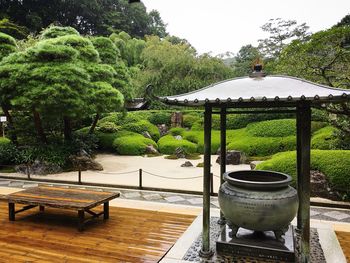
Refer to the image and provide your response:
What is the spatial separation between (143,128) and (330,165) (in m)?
13.2

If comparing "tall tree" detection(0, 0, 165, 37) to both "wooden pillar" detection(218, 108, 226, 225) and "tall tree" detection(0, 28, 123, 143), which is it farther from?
"wooden pillar" detection(218, 108, 226, 225)

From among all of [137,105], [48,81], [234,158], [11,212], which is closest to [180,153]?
[234,158]

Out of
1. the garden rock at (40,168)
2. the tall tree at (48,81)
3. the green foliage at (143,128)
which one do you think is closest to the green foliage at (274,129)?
the green foliage at (143,128)

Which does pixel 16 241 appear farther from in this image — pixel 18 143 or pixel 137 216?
pixel 18 143

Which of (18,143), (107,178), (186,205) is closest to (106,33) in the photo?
(18,143)

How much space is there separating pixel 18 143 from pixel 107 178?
5986 mm

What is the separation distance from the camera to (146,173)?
1168 cm

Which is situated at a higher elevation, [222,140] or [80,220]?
[222,140]

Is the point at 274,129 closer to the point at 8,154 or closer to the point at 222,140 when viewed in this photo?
the point at 222,140

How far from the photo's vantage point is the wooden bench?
5292 mm

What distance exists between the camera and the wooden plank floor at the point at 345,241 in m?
4.57

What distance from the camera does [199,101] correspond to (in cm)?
402

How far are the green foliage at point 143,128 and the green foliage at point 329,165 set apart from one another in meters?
11.6

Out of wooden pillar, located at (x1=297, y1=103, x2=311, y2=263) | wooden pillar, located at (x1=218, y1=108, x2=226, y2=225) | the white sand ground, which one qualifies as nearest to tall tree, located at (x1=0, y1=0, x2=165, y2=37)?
the white sand ground
